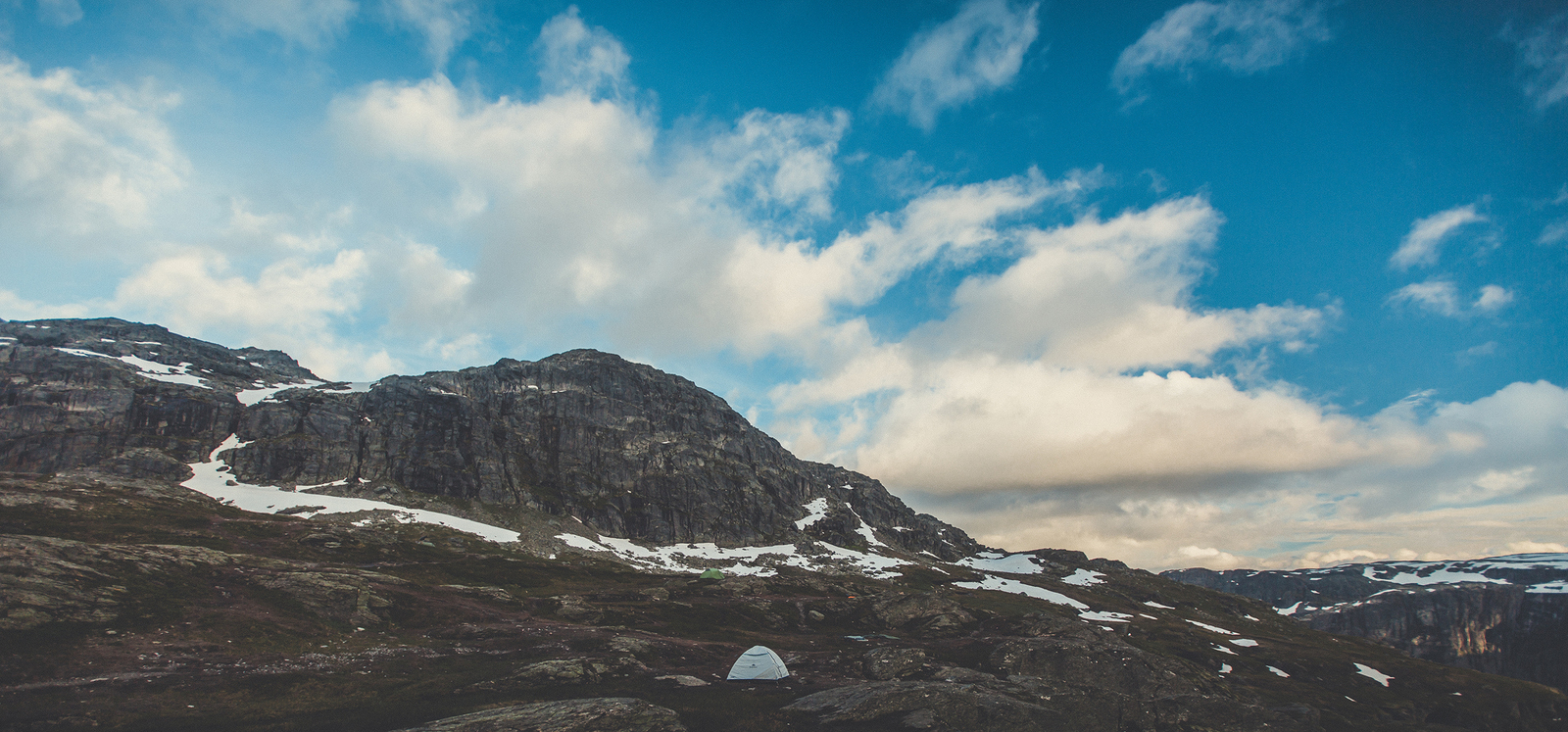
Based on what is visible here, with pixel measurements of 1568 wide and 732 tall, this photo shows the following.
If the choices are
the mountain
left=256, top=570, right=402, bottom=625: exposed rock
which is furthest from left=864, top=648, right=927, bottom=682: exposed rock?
left=256, top=570, right=402, bottom=625: exposed rock

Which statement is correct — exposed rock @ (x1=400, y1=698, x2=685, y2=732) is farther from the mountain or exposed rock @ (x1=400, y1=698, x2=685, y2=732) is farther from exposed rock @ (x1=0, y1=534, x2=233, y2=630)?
exposed rock @ (x1=0, y1=534, x2=233, y2=630)

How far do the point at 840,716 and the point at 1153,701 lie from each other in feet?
109

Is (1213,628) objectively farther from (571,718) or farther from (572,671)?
(571,718)

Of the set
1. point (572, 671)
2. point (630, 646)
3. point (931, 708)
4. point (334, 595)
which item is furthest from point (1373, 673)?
point (334, 595)

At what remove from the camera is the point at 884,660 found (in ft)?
187

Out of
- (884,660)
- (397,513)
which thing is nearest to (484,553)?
(397,513)

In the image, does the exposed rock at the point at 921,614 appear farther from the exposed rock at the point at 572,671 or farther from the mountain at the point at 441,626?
the exposed rock at the point at 572,671

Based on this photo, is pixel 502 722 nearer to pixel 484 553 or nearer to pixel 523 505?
pixel 484 553

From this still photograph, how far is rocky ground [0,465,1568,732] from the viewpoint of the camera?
114ft

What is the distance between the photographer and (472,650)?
54.7 m

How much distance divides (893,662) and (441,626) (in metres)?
46.9

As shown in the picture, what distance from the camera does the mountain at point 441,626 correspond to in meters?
36.8

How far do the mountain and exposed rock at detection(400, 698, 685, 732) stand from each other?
0.22 meters

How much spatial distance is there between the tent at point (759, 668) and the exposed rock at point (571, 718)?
1684 centimetres
